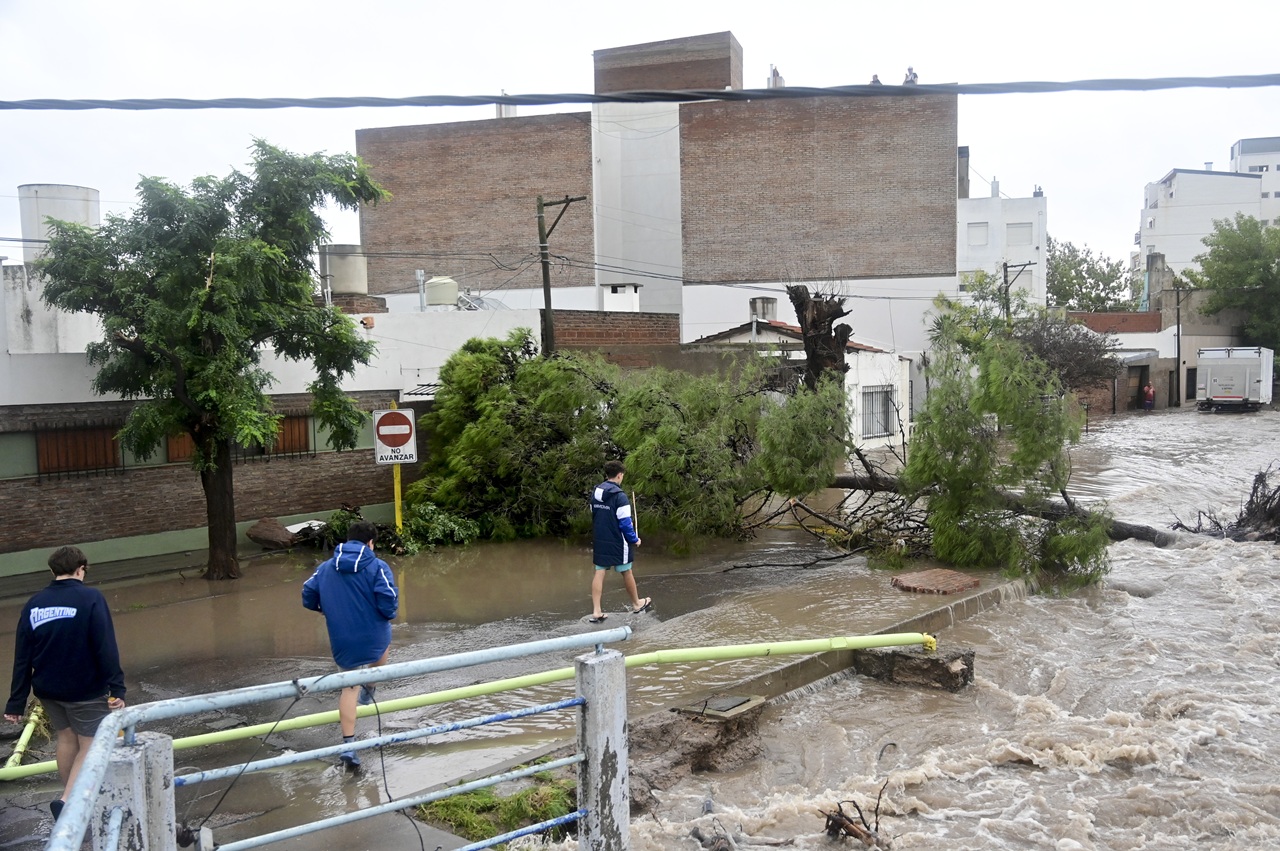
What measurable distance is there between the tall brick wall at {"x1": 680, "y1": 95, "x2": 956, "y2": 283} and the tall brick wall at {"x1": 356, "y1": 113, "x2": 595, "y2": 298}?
4.76 m

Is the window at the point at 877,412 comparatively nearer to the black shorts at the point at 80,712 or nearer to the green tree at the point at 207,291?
the green tree at the point at 207,291

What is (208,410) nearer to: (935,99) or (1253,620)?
(1253,620)

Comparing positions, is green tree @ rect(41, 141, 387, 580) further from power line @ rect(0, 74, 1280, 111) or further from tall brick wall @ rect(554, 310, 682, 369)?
tall brick wall @ rect(554, 310, 682, 369)

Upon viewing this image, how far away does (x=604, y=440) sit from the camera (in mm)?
15516

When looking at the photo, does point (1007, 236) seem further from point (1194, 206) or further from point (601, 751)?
point (601, 751)

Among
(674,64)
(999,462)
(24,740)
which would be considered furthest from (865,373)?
(24,740)

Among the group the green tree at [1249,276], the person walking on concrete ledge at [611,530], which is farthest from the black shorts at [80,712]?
the green tree at [1249,276]

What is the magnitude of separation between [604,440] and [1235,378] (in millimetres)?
40411

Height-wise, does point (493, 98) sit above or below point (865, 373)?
above

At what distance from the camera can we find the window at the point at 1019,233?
193 feet

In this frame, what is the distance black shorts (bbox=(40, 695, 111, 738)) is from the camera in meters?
6.03

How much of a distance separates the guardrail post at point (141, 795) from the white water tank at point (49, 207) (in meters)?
16.6

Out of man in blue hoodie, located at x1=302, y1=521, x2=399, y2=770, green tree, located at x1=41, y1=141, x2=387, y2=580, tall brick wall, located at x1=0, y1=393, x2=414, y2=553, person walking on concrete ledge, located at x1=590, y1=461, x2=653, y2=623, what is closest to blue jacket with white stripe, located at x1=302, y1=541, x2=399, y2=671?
man in blue hoodie, located at x1=302, y1=521, x2=399, y2=770

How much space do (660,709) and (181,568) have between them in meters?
9.51
